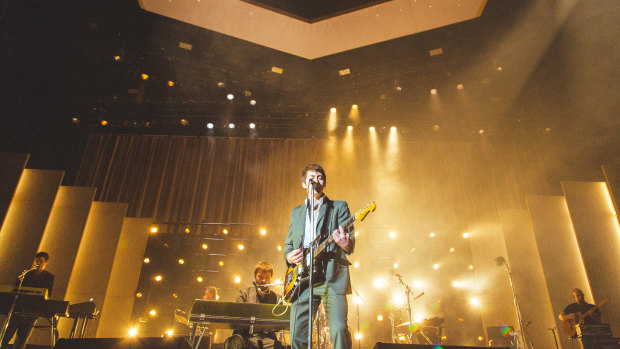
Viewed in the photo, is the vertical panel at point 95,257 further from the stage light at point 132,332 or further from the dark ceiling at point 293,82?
the dark ceiling at point 293,82

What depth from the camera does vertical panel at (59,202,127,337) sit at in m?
6.81

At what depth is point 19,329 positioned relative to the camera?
477 centimetres

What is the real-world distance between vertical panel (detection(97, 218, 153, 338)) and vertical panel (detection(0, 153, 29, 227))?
2.12 metres

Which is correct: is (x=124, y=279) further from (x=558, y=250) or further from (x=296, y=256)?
(x=558, y=250)

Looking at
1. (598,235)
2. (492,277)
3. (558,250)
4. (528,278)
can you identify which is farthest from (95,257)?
(598,235)

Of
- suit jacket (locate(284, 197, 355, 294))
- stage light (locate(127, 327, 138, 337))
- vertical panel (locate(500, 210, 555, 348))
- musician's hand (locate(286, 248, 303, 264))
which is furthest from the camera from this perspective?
stage light (locate(127, 327, 138, 337))

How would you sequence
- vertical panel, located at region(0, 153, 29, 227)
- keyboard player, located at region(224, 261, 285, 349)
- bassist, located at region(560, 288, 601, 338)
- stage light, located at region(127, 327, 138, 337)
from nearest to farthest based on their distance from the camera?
keyboard player, located at region(224, 261, 285, 349), bassist, located at region(560, 288, 601, 338), vertical panel, located at region(0, 153, 29, 227), stage light, located at region(127, 327, 138, 337)

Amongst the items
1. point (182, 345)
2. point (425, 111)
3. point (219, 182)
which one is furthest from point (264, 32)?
point (182, 345)

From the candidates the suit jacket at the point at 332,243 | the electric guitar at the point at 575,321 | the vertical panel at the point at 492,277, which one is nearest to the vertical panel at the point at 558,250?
the electric guitar at the point at 575,321

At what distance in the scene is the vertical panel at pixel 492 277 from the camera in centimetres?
748

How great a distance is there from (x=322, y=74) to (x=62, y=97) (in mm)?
6094

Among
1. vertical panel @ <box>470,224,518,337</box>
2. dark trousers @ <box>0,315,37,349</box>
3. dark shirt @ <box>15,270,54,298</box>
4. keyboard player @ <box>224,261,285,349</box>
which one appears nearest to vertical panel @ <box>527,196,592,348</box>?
vertical panel @ <box>470,224,518,337</box>

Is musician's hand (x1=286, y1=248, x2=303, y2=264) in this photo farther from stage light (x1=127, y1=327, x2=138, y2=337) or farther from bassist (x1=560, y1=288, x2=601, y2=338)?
stage light (x1=127, y1=327, x2=138, y2=337)

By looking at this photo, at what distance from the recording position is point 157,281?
8125 mm
